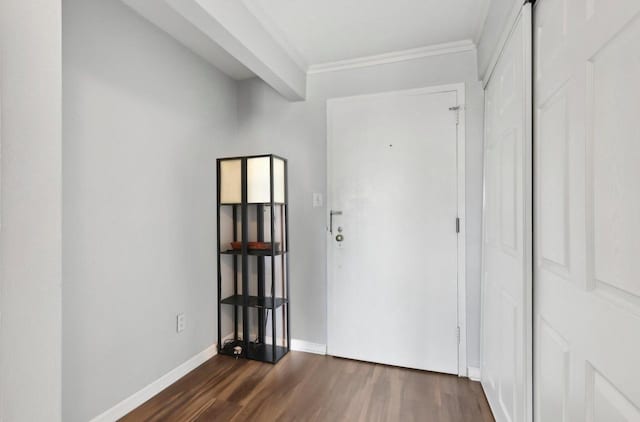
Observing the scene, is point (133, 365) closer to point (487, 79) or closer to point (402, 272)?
point (402, 272)

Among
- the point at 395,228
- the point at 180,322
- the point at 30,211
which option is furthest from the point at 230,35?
the point at 180,322

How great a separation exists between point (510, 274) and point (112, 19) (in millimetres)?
2518

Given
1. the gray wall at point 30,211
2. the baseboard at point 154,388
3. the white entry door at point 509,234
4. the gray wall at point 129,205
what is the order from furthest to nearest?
the baseboard at point 154,388 → the gray wall at point 129,205 → the white entry door at point 509,234 → the gray wall at point 30,211

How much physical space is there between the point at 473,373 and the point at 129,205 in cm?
255

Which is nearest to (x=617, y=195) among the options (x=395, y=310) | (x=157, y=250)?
(x=395, y=310)

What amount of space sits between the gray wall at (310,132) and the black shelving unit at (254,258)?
12 centimetres

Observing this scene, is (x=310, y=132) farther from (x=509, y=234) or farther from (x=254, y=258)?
(x=509, y=234)

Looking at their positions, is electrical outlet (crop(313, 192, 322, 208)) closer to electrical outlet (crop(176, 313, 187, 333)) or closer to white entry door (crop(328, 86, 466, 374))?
white entry door (crop(328, 86, 466, 374))

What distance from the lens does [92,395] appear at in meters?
1.62

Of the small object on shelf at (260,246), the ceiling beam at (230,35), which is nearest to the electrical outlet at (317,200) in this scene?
the small object on shelf at (260,246)

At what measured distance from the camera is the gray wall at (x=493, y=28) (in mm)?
1452

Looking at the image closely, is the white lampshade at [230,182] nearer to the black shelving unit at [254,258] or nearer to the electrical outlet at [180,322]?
the black shelving unit at [254,258]

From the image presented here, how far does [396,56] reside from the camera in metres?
2.38

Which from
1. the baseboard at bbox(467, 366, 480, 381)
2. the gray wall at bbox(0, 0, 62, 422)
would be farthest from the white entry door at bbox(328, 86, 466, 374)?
the gray wall at bbox(0, 0, 62, 422)
